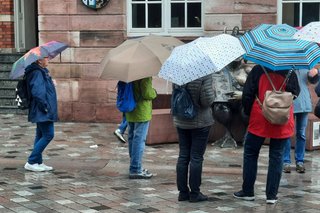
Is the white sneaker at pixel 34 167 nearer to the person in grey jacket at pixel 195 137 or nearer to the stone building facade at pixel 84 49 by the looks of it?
the person in grey jacket at pixel 195 137

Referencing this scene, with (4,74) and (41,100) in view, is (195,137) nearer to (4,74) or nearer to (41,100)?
(41,100)

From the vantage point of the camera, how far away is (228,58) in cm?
651

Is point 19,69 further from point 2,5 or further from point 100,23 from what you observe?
point 2,5

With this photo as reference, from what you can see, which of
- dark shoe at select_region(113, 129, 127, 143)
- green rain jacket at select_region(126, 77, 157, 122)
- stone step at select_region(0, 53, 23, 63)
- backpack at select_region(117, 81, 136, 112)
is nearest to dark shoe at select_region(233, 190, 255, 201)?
green rain jacket at select_region(126, 77, 157, 122)

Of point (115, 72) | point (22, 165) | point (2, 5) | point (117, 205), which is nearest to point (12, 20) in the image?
point (2, 5)

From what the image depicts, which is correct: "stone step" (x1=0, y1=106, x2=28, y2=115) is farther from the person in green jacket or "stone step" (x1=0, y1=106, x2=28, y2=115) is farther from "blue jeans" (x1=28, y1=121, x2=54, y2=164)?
the person in green jacket

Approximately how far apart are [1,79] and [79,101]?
2.62 m

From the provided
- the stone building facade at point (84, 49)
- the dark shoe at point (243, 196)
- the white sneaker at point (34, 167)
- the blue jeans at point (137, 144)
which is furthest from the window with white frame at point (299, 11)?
the dark shoe at point (243, 196)

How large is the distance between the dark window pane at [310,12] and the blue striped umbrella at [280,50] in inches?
236

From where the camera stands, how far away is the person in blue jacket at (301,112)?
8.59m

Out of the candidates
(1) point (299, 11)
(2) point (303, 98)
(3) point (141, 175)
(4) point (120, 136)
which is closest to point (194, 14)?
(1) point (299, 11)

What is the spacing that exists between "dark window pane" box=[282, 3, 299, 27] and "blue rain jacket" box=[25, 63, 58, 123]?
559 cm

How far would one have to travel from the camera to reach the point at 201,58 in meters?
6.55

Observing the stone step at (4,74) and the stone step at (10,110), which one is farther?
the stone step at (4,74)
